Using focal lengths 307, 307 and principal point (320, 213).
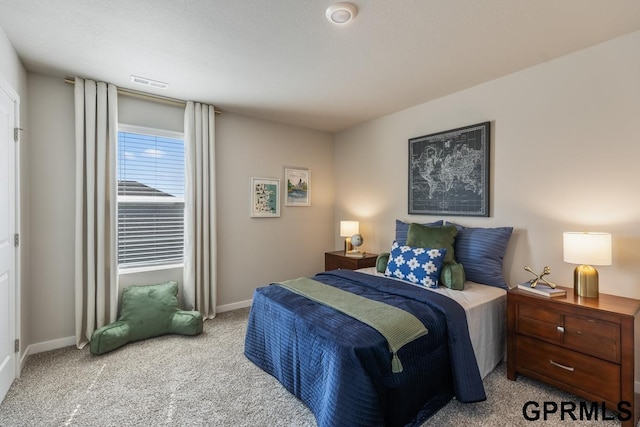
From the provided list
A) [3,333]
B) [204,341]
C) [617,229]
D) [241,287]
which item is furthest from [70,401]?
[617,229]

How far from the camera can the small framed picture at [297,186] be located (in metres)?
4.15

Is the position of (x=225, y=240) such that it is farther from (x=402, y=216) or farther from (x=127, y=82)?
(x=402, y=216)

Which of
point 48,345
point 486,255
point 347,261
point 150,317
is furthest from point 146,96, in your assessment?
point 486,255

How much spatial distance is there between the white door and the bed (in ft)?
5.21

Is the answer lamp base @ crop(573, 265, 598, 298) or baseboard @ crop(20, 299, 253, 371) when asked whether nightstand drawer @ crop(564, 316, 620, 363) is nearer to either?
lamp base @ crop(573, 265, 598, 298)

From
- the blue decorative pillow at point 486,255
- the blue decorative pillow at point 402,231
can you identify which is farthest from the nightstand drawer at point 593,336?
the blue decorative pillow at point 402,231

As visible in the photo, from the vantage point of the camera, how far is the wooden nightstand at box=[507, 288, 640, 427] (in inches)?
69.2

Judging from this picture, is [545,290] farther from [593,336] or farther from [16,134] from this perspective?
[16,134]

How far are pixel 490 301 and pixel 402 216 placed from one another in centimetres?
150

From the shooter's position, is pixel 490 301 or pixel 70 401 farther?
pixel 490 301

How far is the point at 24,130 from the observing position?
8.04 ft

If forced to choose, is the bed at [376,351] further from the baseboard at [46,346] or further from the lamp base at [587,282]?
the baseboard at [46,346]

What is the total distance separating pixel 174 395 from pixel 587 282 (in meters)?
2.86

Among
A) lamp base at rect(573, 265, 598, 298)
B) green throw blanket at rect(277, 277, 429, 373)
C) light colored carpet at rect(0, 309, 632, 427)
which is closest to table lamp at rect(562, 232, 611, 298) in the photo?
lamp base at rect(573, 265, 598, 298)
